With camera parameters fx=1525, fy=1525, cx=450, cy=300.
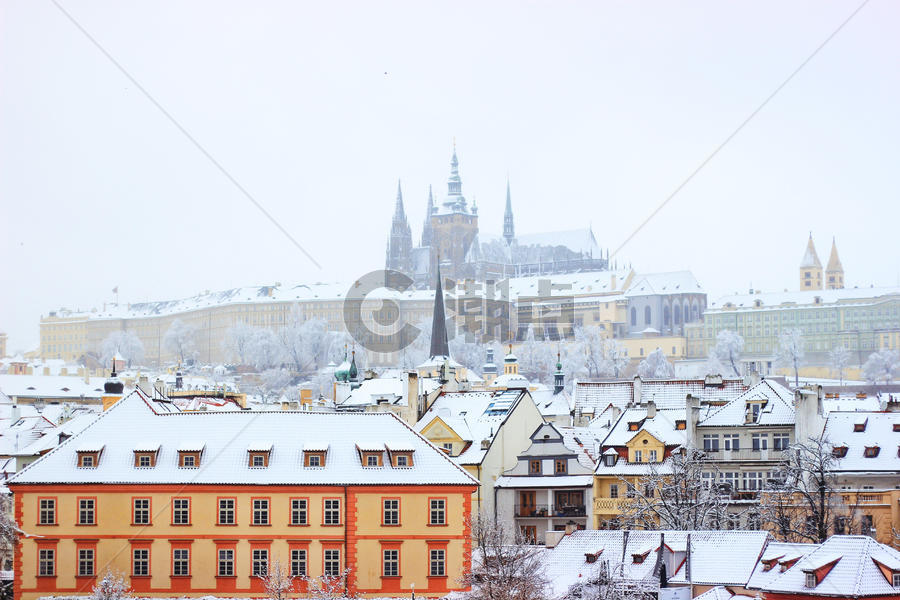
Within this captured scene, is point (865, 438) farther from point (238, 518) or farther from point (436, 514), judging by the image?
point (238, 518)

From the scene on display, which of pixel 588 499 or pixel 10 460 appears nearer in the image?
pixel 588 499

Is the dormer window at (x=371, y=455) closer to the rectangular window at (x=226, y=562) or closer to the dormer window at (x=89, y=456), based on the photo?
the rectangular window at (x=226, y=562)

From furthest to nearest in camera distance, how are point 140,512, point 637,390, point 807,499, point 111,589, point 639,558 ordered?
point 637,390
point 807,499
point 140,512
point 639,558
point 111,589

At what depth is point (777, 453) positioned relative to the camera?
60031mm

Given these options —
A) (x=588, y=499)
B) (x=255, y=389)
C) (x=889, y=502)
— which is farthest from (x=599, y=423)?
(x=255, y=389)

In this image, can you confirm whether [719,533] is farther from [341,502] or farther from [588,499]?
[588,499]

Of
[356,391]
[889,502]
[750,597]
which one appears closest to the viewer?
[750,597]

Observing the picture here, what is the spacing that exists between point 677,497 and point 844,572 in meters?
15.8

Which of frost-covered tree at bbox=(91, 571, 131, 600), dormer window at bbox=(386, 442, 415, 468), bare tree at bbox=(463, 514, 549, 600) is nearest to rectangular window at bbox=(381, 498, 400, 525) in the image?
dormer window at bbox=(386, 442, 415, 468)

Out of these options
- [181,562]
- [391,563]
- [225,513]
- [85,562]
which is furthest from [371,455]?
[85,562]

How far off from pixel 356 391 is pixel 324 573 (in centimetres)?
5075

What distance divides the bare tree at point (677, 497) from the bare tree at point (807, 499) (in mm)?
2031

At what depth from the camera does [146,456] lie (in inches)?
1800

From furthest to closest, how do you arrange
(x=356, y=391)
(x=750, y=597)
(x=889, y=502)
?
(x=356, y=391), (x=889, y=502), (x=750, y=597)
